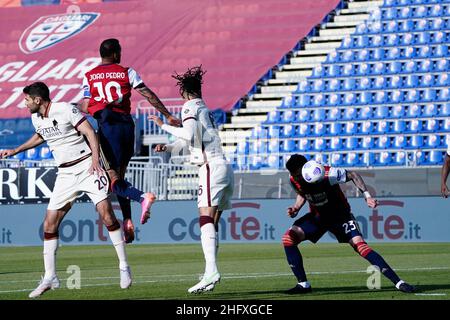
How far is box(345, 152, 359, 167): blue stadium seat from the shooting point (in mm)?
30245

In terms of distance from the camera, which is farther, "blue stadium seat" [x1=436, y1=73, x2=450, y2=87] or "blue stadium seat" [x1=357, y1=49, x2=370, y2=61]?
"blue stadium seat" [x1=357, y1=49, x2=370, y2=61]

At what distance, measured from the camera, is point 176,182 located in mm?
28844

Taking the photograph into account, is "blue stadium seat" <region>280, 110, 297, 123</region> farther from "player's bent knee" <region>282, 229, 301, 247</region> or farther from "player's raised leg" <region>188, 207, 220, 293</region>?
"player's raised leg" <region>188, 207, 220, 293</region>

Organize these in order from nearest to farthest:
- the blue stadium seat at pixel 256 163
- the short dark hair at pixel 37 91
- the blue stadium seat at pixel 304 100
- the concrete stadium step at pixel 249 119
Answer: the short dark hair at pixel 37 91 < the blue stadium seat at pixel 256 163 < the blue stadium seat at pixel 304 100 < the concrete stadium step at pixel 249 119

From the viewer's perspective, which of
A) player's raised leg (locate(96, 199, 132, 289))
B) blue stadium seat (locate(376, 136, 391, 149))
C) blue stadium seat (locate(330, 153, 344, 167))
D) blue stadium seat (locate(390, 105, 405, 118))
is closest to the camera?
player's raised leg (locate(96, 199, 132, 289))

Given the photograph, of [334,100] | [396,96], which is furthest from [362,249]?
[334,100]

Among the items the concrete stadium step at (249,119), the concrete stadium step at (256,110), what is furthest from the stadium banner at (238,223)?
the concrete stadium step at (256,110)

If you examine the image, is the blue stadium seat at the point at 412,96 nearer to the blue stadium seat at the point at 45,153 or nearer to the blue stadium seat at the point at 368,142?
the blue stadium seat at the point at 368,142

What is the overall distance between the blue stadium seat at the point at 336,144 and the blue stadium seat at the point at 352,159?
3.03ft

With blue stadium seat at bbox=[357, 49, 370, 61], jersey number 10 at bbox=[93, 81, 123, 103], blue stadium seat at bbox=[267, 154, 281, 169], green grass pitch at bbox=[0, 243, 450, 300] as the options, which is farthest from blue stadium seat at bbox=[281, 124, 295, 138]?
jersey number 10 at bbox=[93, 81, 123, 103]

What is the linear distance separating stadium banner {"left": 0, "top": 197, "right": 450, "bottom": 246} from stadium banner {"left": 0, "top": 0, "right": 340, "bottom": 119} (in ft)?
28.9

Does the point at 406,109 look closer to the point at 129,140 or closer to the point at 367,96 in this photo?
the point at 367,96

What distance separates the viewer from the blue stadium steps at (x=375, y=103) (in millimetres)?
30469

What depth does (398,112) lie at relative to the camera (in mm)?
31484
